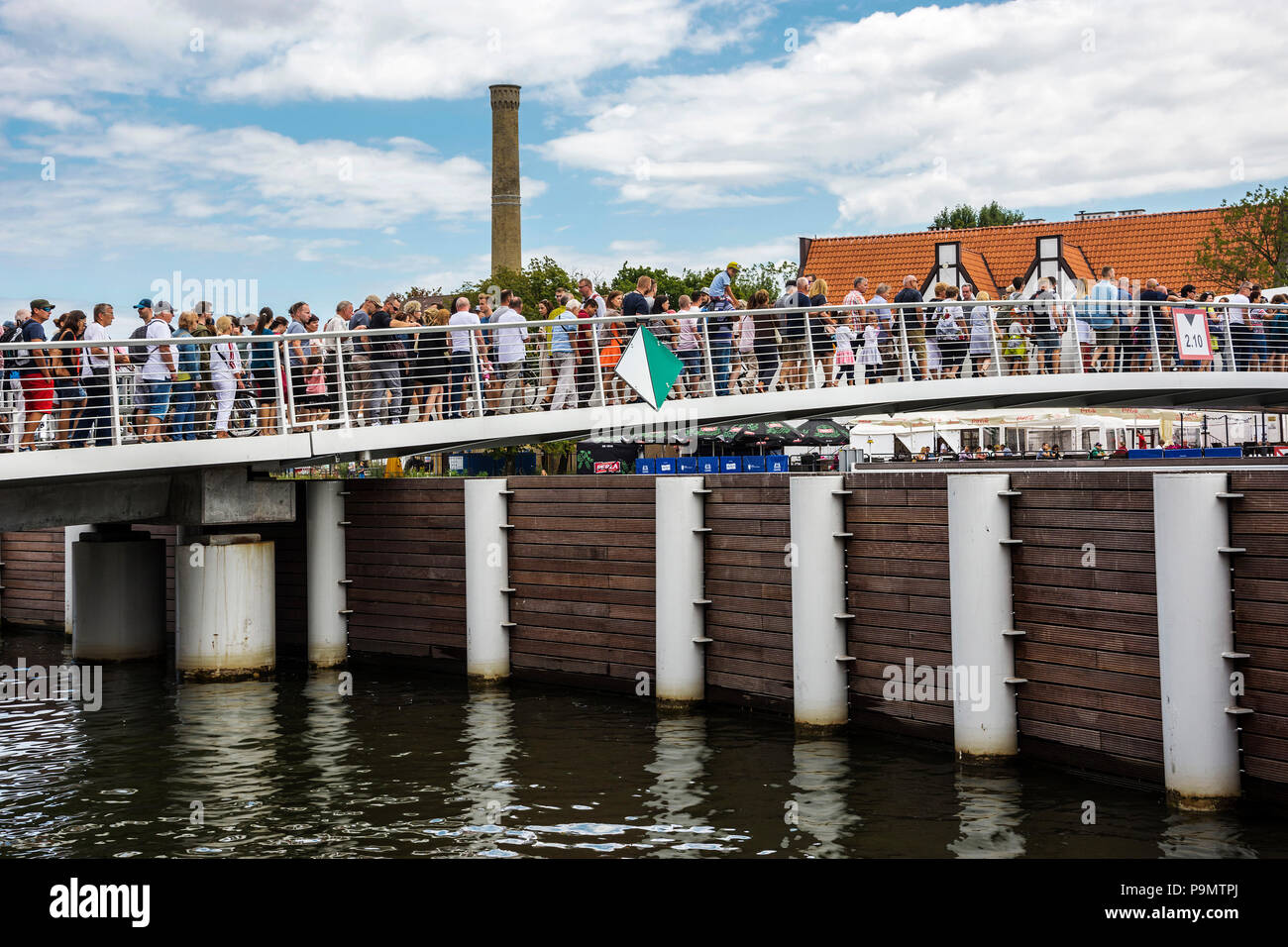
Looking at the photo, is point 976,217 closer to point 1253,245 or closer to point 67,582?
point 1253,245

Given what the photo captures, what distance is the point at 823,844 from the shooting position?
350 inches

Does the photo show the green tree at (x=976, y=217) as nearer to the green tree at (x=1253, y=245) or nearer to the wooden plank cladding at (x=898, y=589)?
the green tree at (x=1253, y=245)

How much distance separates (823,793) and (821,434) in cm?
1894

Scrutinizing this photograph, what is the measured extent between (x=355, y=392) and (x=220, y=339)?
4.92 feet

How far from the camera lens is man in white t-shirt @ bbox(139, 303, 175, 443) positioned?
14.1m

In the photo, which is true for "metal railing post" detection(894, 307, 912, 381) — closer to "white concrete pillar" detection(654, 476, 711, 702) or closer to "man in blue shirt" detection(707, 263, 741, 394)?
"man in blue shirt" detection(707, 263, 741, 394)

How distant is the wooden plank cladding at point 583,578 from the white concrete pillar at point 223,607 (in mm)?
2866

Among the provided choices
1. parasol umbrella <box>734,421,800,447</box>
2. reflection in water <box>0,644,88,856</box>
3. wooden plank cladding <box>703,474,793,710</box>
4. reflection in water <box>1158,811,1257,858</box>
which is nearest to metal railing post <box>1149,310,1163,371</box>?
wooden plank cladding <box>703,474,793,710</box>

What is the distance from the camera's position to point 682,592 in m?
13.2

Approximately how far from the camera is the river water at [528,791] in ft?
29.5

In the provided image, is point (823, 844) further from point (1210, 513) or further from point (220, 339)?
point (220, 339)

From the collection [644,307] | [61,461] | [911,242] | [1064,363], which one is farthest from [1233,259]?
[61,461]

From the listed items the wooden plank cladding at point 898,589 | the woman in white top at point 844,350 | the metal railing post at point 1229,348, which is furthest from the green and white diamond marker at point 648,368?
the metal railing post at point 1229,348

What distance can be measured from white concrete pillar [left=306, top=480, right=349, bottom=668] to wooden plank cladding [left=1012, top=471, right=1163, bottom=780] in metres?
8.76
